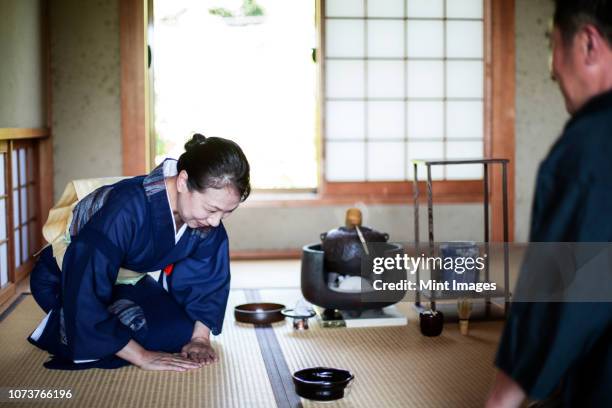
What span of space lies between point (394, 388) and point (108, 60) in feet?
11.8

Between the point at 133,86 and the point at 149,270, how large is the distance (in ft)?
8.97

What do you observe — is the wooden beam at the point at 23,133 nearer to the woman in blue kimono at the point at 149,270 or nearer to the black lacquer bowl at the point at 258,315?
the woman in blue kimono at the point at 149,270

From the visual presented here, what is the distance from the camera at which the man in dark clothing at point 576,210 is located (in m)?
1.27

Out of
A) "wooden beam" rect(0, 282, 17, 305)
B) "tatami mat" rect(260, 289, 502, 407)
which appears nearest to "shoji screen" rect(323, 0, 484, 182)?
"tatami mat" rect(260, 289, 502, 407)

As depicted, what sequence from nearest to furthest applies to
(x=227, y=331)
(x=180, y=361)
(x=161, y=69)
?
(x=180, y=361) → (x=227, y=331) → (x=161, y=69)

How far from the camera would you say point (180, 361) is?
2939mm

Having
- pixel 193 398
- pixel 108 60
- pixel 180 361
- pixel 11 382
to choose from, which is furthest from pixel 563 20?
pixel 108 60

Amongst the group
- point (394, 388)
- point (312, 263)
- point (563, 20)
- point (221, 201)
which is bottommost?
point (394, 388)

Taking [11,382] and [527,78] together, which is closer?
[11,382]

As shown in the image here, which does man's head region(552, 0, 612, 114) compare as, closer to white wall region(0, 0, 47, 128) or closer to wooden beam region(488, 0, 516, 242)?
white wall region(0, 0, 47, 128)

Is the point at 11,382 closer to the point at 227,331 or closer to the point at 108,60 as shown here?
the point at 227,331

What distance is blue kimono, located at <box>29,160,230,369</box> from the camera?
9.11ft

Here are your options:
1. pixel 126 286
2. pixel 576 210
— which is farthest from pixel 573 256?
pixel 126 286

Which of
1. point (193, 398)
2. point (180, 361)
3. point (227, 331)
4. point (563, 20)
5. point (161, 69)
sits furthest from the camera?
point (161, 69)
